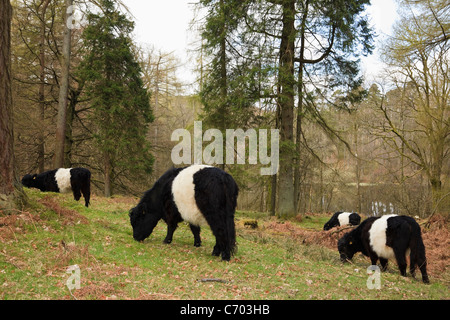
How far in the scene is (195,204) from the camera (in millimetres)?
7027

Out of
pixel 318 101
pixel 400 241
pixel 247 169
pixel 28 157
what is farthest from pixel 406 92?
pixel 28 157

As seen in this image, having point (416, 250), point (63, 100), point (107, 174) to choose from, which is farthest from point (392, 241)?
point (107, 174)

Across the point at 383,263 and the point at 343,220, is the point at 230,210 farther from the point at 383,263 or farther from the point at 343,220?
the point at 343,220

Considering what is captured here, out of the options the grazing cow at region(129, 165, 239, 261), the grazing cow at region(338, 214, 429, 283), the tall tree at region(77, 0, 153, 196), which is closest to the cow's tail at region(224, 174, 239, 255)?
the grazing cow at region(129, 165, 239, 261)

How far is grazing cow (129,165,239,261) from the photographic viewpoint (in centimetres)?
674

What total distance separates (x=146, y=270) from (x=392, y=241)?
565cm

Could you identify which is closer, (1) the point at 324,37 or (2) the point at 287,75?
(2) the point at 287,75

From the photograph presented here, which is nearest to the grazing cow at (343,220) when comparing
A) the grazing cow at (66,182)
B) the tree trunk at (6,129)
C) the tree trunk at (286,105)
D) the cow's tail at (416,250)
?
the tree trunk at (286,105)

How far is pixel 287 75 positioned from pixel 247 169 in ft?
19.4

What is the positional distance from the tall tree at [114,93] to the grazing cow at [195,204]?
11.2 metres

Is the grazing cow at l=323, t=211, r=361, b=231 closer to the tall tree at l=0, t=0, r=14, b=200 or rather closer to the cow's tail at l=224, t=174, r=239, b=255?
the cow's tail at l=224, t=174, r=239, b=255

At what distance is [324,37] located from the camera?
16.2 metres

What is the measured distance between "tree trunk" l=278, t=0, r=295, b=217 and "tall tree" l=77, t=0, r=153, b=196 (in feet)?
27.2
